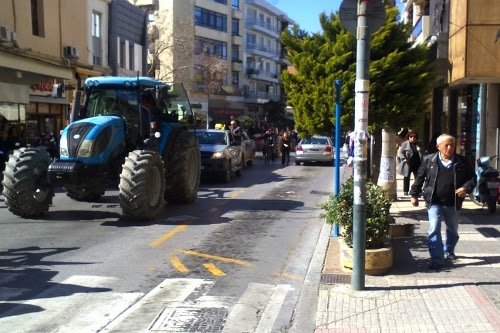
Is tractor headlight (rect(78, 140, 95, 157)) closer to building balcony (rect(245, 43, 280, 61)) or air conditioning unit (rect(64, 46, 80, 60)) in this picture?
air conditioning unit (rect(64, 46, 80, 60))

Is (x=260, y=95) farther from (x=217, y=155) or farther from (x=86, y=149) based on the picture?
(x=86, y=149)

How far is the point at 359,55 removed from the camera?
20.2 feet

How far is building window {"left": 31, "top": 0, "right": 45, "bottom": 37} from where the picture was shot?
2159 centimetres

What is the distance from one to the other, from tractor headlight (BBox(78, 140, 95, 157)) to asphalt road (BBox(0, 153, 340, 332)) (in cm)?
124

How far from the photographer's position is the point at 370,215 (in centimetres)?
710

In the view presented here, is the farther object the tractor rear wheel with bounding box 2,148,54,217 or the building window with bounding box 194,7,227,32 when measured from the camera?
the building window with bounding box 194,7,227,32

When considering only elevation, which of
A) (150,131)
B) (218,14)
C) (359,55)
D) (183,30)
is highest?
(218,14)

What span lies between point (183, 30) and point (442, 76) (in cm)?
3392

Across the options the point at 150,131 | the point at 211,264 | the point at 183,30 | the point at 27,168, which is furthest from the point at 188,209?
the point at 183,30

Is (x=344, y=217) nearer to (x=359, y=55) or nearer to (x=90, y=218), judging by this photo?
(x=359, y=55)

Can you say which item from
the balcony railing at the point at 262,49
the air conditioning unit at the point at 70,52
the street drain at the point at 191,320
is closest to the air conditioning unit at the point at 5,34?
the air conditioning unit at the point at 70,52

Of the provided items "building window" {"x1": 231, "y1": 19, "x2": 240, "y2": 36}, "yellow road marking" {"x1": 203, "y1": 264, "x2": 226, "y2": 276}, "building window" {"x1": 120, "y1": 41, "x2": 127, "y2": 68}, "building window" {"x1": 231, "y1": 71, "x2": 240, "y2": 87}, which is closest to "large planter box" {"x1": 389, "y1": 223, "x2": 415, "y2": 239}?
"yellow road marking" {"x1": 203, "y1": 264, "x2": 226, "y2": 276}

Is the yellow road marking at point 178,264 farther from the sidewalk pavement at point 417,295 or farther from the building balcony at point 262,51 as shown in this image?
the building balcony at point 262,51

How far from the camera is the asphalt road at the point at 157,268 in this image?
5543 mm
